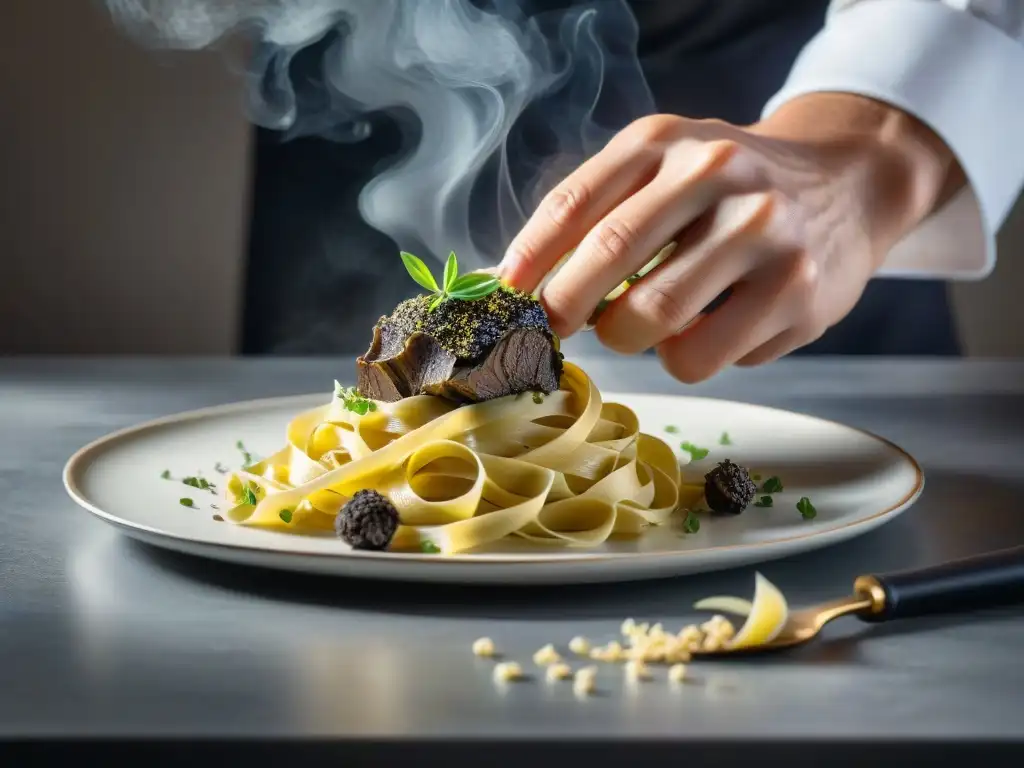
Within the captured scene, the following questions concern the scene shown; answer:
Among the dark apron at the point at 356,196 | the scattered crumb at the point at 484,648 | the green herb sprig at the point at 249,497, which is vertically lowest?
the scattered crumb at the point at 484,648

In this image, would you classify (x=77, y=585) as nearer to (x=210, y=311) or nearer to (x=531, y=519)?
(x=531, y=519)

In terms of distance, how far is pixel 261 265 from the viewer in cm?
454

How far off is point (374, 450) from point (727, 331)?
670 mm

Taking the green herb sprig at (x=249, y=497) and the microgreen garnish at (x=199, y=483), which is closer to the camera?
the green herb sprig at (x=249, y=497)

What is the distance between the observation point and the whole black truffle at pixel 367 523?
172 cm

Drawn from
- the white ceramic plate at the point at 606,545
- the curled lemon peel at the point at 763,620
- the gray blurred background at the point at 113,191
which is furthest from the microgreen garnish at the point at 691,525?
the gray blurred background at the point at 113,191

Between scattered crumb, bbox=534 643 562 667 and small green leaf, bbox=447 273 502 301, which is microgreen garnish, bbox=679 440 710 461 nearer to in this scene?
small green leaf, bbox=447 273 502 301

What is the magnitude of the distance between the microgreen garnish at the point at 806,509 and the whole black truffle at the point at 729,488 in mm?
76

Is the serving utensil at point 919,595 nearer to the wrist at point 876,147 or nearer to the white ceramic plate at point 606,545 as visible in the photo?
the white ceramic plate at point 606,545

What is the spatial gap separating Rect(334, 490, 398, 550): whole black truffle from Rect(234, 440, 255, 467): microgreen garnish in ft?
1.98

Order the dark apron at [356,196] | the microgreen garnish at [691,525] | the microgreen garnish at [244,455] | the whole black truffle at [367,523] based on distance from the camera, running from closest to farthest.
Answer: the whole black truffle at [367,523], the microgreen garnish at [691,525], the microgreen garnish at [244,455], the dark apron at [356,196]

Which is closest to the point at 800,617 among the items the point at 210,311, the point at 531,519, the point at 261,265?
the point at 531,519

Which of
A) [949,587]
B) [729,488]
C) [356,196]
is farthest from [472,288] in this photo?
[356,196]

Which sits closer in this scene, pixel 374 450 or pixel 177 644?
pixel 177 644
